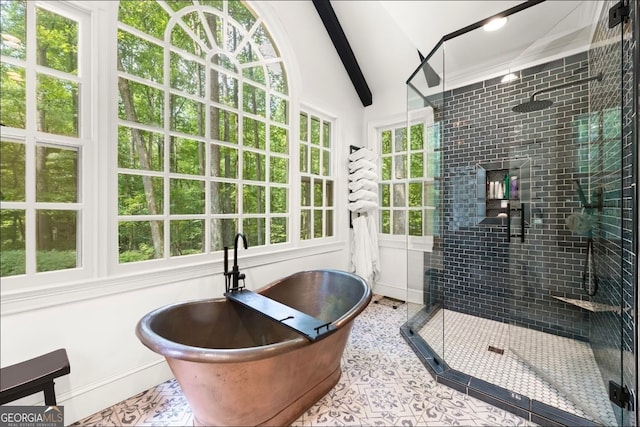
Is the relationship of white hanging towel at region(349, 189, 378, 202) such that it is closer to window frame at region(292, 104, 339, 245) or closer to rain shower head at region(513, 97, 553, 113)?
window frame at region(292, 104, 339, 245)

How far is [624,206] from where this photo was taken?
4.92ft

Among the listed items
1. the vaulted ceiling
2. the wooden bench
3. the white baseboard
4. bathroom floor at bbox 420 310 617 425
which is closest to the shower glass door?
bathroom floor at bbox 420 310 617 425

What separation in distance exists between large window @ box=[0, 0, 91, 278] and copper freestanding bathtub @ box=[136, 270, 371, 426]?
726 mm

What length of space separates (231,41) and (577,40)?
295cm

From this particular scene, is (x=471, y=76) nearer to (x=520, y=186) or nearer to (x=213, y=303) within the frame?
(x=520, y=186)

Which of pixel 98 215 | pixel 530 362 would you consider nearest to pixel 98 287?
pixel 98 215

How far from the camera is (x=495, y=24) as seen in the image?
88.4 inches

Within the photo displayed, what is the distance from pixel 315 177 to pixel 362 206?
703mm

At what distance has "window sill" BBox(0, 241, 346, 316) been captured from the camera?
1.37 meters

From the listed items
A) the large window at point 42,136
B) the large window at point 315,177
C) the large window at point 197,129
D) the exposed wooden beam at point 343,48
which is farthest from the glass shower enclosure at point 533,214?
the large window at point 42,136

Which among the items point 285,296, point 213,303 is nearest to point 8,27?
point 213,303

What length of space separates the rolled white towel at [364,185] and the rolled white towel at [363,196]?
2.0 inches

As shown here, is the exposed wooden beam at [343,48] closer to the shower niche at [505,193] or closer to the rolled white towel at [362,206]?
the rolled white towel at [362,206]

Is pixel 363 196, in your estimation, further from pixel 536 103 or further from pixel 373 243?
pixel 536 103
